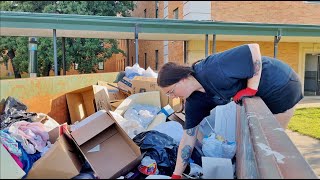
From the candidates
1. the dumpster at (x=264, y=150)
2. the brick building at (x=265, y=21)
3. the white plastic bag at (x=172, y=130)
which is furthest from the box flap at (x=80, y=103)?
the brick building at (x=265, y=21)

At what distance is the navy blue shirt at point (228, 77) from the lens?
223 cm

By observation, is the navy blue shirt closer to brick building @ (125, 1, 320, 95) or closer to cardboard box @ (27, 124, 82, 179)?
cardboard box @ (27, 124, 82, 179)

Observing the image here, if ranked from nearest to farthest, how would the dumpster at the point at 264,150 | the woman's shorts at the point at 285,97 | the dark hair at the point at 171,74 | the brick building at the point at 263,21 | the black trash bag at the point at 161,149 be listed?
the dumpster at the point at 264,150
the dark hair at the point at 171,74
the woman's shorts at the point at 285,97
the black trash bag at the point at 161,149
the brick building at the point at 263,21

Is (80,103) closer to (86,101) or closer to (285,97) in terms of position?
(86,101)

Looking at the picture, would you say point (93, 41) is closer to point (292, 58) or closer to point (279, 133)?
point (292, 58)

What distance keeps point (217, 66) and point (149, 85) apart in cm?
318

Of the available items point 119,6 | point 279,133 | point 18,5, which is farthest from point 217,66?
point 18,5

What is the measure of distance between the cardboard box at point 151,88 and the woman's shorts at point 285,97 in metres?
2.53

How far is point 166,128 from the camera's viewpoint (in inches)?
149

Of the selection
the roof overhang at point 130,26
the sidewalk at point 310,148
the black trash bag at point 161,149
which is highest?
the roof overhang at point 130,26

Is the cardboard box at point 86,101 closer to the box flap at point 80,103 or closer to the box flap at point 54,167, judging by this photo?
the box flap at point 80,103

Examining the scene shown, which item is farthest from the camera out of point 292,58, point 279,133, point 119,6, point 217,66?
point 119,6

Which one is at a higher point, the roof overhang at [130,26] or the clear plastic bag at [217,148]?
the roof overhang at [130,26]

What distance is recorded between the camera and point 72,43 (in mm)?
17516
